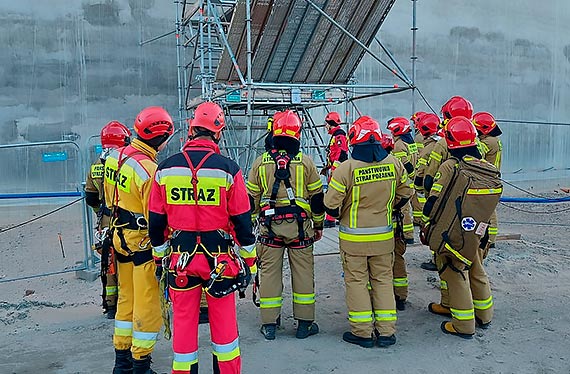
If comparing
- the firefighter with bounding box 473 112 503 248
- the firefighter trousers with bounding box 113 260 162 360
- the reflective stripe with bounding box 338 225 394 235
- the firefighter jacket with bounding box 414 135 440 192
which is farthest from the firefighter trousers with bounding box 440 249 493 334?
the firefighter trousers with bounding box 113 260 162 360

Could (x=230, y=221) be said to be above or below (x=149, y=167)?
below

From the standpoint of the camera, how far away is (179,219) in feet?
10.2

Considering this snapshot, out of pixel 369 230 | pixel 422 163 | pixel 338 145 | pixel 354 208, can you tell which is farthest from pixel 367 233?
pixel 338 145

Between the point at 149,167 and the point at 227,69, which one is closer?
the point at 149,167

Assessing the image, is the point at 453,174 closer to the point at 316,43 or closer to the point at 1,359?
the point at 1,359

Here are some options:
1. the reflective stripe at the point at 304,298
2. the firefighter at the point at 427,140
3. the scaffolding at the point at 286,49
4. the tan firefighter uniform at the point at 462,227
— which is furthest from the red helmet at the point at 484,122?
the reflective stripe at the point at 304,298

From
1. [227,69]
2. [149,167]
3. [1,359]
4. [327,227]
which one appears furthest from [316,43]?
[1,359]

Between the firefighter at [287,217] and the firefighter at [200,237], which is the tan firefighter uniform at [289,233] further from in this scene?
the firefighter at [200,237]

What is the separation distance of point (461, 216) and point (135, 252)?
2.57 metres

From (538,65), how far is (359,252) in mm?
14628

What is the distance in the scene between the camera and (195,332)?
3137 millimetres

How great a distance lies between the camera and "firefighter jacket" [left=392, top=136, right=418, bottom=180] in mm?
6461

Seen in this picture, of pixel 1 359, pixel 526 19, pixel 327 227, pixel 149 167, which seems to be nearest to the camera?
pixel 149 167

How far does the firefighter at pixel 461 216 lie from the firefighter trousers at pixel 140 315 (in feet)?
7.67
